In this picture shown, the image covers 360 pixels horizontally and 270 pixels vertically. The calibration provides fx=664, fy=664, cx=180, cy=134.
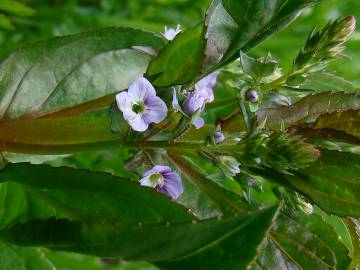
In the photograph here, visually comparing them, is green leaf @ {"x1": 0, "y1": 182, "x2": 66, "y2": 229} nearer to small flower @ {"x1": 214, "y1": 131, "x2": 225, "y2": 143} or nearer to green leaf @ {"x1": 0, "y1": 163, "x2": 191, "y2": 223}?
green leaf @ {"x1": 0, "y1": 163, "x2": 191, "y2": 223}

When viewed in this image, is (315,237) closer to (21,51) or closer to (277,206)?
(277,206)

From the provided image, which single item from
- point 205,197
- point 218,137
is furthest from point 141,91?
point 205,197

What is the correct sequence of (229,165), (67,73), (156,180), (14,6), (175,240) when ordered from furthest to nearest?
1. (14,6)
2. (67,73)
3. (156,180)
4. (229,165)
5. (175,240)

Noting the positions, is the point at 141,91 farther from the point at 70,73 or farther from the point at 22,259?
the point at 22,259

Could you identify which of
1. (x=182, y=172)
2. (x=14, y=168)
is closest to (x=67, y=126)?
(x=14, y=168)

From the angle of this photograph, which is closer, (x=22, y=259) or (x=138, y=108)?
(x=138, y=108)

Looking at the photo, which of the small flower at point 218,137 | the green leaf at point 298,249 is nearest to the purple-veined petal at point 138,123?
the small flower at point 218,137
